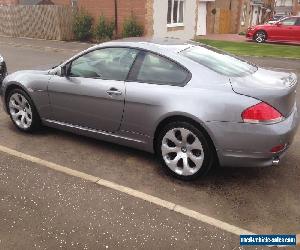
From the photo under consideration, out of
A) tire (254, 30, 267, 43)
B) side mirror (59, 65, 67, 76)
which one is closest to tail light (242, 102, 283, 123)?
side mirror (59, 65, 67, 76)

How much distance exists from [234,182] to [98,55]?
8.23 feet

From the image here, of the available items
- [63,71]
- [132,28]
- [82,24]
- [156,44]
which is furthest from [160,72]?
[82,24]

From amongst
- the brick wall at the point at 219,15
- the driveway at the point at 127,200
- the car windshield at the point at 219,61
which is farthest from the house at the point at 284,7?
the driveway at the point at 127,200

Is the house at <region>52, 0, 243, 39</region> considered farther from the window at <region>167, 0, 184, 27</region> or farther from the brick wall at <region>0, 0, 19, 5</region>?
the brick wall at <region>0, 0, 19, 5</region>

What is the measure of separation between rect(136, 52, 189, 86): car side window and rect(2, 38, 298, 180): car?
0.04 ft

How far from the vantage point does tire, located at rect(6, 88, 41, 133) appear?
5562mm

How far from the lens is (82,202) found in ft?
12.8

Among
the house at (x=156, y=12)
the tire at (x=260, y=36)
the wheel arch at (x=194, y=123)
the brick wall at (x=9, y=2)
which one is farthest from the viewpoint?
the brick wall at (x=9, y=2)

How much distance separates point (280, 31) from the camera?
21.1m

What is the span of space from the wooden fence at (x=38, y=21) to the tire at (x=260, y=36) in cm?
1131

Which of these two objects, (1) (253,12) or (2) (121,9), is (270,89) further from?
(1) (253,12)

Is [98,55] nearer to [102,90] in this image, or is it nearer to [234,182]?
[102,90]

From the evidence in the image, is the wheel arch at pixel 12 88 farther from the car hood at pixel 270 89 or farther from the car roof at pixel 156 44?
the car hood at pixel 270 89

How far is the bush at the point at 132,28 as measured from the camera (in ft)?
62.2
